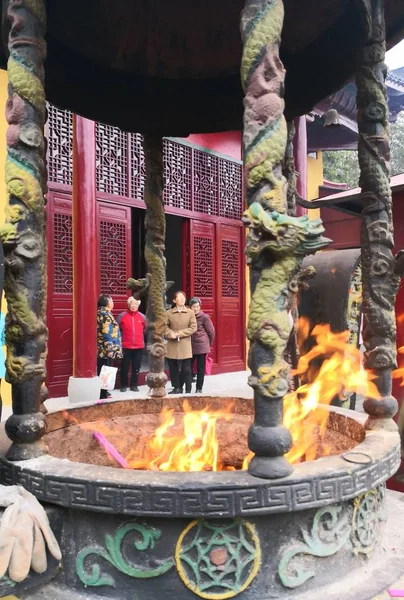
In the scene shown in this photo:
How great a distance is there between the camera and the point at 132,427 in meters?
3.92

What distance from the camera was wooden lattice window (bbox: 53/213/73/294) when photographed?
816 centimetres

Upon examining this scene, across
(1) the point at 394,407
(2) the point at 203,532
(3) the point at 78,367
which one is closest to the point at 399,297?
(1) the point at 394,407

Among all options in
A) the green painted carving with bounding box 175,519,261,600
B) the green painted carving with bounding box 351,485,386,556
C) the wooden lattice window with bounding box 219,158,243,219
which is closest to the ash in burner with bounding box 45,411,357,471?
the green painted carving with bounding box 351,485,386,556

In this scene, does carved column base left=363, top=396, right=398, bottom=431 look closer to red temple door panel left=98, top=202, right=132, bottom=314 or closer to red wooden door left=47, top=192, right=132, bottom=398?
red wooden door left=47, top=192, right=132, bottom=398

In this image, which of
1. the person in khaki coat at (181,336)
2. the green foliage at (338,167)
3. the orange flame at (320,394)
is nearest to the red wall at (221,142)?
the person in khaki coat at (181,336)

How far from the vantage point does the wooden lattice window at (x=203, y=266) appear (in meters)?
10.5

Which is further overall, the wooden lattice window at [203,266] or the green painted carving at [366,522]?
the wooden lattice window at [203,266]

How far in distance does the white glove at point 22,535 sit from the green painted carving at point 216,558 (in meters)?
0.53

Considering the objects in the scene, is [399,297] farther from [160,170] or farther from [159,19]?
[159,19]

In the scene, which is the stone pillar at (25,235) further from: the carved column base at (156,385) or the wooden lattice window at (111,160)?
the wooden lattice window at (111,160)

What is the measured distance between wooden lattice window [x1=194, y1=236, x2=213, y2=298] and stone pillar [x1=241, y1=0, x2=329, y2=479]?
26.8 ft

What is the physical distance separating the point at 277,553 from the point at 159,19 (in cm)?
→ 338

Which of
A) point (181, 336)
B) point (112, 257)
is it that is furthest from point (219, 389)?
point (112, 257)

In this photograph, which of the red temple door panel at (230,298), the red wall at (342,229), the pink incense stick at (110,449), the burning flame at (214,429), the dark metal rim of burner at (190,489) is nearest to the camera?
the dark metal rim of burner at (190,489)
